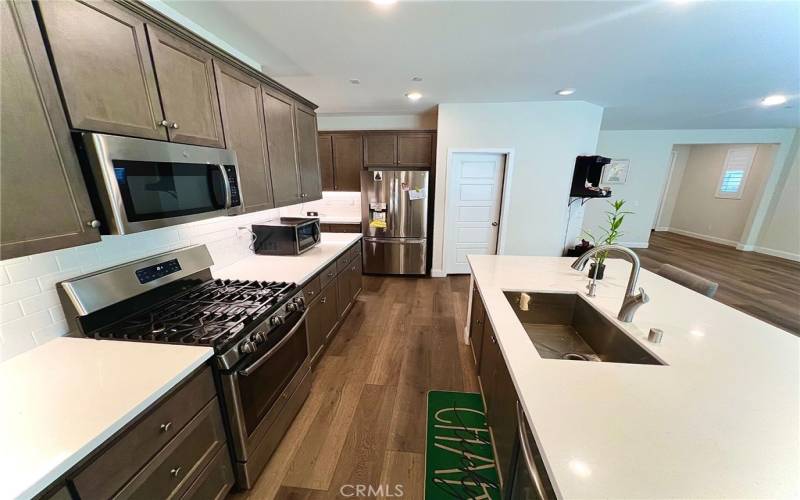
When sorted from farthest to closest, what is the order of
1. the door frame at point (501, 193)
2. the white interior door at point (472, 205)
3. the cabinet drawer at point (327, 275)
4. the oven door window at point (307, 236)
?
the white interior door at point (472, 205)
the door frame at point (501, 193)
the oven door window at point (307, 236)
the cabinet drawer at point (327, 275)

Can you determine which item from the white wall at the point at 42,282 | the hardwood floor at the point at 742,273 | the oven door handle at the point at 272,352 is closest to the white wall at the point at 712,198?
the hardwood floor at the point at 742,273

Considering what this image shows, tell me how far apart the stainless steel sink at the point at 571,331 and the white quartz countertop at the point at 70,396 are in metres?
1.78

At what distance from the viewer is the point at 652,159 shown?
5.64 metres

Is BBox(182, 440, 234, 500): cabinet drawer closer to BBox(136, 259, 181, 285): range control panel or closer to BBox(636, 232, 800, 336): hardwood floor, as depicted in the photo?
BBox(136, 259, 181, 285): range control panel

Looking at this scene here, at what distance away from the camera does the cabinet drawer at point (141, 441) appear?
0.79 m

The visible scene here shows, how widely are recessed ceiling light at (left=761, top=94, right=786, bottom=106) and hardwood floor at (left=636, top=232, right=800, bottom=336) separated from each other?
257 centimetres

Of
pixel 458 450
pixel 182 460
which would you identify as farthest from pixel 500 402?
pixel 182 460

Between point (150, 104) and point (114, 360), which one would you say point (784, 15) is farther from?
point (114, 360)

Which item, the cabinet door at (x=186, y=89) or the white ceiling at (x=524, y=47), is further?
the white ceiling at (x=524, y=47)

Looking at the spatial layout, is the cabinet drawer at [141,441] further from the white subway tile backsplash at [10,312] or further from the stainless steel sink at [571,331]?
the stainless steel sink at [571,331]

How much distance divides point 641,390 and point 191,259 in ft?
7.71

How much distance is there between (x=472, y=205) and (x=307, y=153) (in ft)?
8.64

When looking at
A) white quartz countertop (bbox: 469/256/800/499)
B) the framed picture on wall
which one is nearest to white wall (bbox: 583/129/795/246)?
the framed picture on wall

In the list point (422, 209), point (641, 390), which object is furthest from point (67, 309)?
point (422, 209)
